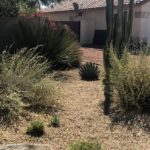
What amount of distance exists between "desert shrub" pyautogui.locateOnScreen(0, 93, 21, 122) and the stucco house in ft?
72.7

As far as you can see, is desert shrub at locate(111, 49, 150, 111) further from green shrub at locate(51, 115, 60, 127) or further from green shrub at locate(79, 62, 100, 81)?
green shrub at locate(79, 62, 100, 81)

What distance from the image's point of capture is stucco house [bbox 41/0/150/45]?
29812 mm

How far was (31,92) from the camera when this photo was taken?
29.1ft

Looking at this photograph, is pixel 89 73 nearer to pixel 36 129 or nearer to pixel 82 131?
pixel 82 131

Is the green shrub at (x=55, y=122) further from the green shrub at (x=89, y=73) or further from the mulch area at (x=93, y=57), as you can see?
the mulch area at (x=93, y=57)

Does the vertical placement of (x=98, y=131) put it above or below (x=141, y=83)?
below

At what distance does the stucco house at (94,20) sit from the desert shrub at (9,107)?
22145 millimetres

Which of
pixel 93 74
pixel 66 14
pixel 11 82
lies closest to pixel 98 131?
pixel 11 82

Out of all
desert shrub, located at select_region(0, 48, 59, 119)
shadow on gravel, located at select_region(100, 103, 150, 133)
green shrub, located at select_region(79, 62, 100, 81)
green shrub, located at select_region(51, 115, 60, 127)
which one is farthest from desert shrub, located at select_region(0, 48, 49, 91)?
green shrub, located at select_region(79, 62, 100, 81)

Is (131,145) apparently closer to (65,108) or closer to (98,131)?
(98,131)

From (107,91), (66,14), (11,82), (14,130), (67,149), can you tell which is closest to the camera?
(67,149)

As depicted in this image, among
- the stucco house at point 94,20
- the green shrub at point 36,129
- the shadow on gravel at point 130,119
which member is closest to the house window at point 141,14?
the stucco house at point 94,20

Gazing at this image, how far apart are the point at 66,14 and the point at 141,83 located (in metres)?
28.1

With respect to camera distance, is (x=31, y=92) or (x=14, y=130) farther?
(x=31, y=92)
